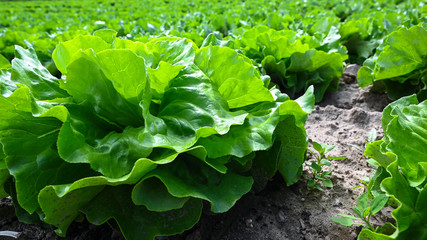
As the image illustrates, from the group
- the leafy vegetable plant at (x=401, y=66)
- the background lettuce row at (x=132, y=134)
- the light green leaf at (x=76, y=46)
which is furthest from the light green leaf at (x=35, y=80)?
the leafy vegetable plant at (x=401, y=66)

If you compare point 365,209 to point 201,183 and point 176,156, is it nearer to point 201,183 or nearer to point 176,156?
point 201,183

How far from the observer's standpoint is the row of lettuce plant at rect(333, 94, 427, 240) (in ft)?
4.95

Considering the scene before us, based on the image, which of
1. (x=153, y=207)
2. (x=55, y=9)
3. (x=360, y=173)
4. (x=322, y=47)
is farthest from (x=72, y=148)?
(x=55, y=9)

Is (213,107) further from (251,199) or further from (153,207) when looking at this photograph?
(251,199)

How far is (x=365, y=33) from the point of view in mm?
4828

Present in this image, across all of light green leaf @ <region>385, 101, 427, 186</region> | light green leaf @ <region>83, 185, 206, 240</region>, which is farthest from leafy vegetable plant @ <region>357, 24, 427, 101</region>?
light green leaf @ <region>83, 185, 206, 240</region>

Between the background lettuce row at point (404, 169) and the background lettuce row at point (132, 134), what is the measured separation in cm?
48

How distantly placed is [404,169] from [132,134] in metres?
1.32

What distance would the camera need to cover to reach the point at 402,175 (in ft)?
5.37

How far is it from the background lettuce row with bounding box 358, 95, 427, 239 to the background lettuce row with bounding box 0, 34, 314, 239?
0.48 meters

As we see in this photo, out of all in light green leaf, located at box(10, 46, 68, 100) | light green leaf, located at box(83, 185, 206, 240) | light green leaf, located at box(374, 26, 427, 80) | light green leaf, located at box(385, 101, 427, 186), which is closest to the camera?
light green leaf, located at box(385, 101, 427, 186)

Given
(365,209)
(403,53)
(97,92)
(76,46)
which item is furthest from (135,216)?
(403,53)

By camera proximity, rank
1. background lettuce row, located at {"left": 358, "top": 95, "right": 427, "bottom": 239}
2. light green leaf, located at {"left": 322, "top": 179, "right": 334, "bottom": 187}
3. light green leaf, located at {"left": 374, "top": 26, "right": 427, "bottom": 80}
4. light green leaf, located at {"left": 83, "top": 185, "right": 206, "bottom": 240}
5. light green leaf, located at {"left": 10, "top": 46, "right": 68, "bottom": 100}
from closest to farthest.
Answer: background lettuce row, located at {"left": 358, "top": 95, "right": 427, "bottom": 239} → light green leaf, located at {"left": 83, "top": 185, "right": 206, "bottom": 240} → light green leaf, located at {"left": 10, "top": 46, "right": 68, "bottom": 100} → light green leaf, located at {"left": 322, "top": 179, "right": 334, "bottom": 187} → light green leaf, located at {"left": 374, "top": 26, "right": 427, "bottom": 80}

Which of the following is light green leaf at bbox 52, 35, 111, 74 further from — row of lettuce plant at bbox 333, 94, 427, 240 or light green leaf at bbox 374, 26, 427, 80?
light green leaf at bbox 374, 26, 427, 80
